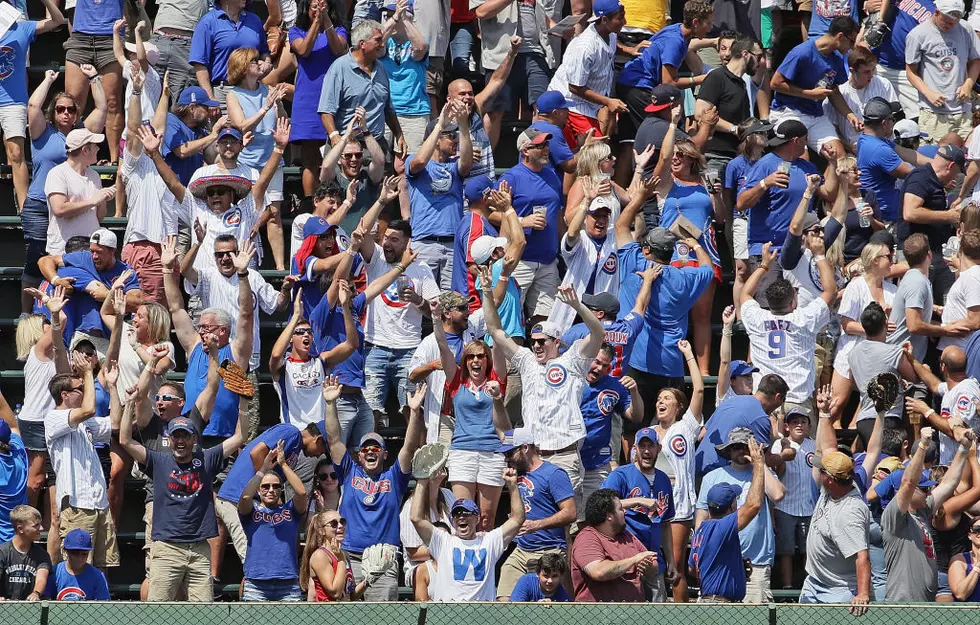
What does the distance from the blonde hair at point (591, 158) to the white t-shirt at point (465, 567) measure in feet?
10.8

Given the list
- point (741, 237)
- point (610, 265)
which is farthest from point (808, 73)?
point (610, 265)

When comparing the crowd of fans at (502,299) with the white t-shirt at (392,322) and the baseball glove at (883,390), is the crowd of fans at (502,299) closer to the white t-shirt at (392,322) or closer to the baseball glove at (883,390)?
the white t-shirt at (392,322)

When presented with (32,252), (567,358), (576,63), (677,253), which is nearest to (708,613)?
(567,358)

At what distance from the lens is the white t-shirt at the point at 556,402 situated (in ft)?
40.4

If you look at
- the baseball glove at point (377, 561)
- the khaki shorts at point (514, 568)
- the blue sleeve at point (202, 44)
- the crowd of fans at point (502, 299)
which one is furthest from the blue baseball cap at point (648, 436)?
the blue sleeve at point (202, 44)

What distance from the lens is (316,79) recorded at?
49.6 feet

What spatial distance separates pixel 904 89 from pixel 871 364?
12.9ft

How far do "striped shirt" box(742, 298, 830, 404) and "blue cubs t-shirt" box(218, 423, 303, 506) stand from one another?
130 inches

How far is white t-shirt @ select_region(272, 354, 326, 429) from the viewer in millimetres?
13008

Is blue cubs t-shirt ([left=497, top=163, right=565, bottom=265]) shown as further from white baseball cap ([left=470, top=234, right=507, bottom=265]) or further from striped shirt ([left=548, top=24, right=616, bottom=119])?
striped shirt ([left=548, top=24, right=616, bottom=119])

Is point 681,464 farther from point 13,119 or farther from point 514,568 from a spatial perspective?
point 13,119

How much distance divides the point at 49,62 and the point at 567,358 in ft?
22.2

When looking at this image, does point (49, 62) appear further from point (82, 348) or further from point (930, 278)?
point (930, 278)

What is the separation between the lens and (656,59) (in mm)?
15250
